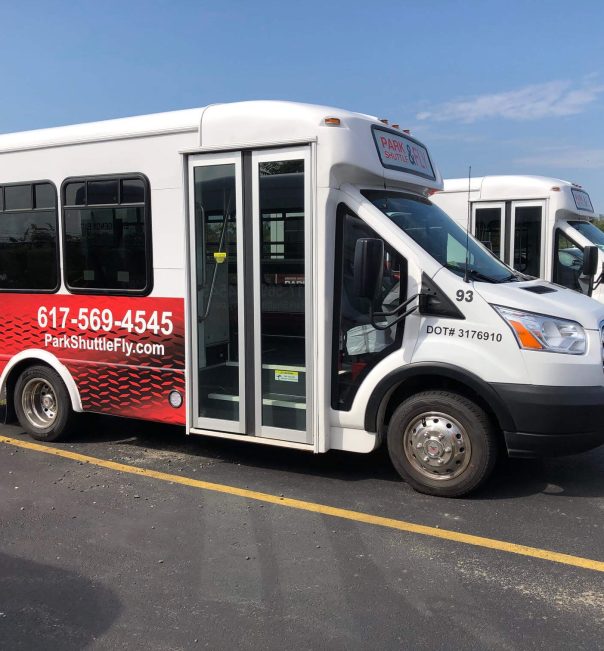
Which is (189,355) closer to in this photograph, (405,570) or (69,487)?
(69,487)

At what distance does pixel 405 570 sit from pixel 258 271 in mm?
2406

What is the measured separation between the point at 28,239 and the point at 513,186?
6687 millimetres

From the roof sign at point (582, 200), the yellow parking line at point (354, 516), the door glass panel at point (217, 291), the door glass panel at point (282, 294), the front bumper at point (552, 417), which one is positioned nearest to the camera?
the yellow parking line at point (354, 516)

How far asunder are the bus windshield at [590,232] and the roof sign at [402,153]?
4.72m

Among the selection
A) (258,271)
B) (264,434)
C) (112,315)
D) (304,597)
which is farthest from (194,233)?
(304,597)

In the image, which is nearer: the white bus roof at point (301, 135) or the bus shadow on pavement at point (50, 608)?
the bus shadow on pavement at point (50, 608)

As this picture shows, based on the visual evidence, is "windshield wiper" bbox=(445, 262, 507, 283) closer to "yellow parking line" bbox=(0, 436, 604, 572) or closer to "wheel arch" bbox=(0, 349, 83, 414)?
"yellow parking line" bbox=(0, 436, 604, 572)

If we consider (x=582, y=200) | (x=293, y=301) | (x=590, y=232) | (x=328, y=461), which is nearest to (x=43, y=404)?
(x=328, y=461)

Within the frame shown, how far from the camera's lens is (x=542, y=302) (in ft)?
14.6

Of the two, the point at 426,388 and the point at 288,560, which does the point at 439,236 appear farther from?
the point at 288,560

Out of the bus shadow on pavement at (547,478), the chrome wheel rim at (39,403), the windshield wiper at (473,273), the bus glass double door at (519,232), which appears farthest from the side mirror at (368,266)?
the bus glass double door at (519,232)

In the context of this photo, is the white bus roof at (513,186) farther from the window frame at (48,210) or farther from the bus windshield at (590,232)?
the window frame at (48,210)

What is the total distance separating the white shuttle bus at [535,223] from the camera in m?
9.42

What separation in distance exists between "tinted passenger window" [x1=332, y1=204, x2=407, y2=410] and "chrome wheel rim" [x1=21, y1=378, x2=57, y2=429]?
9.92 ft
